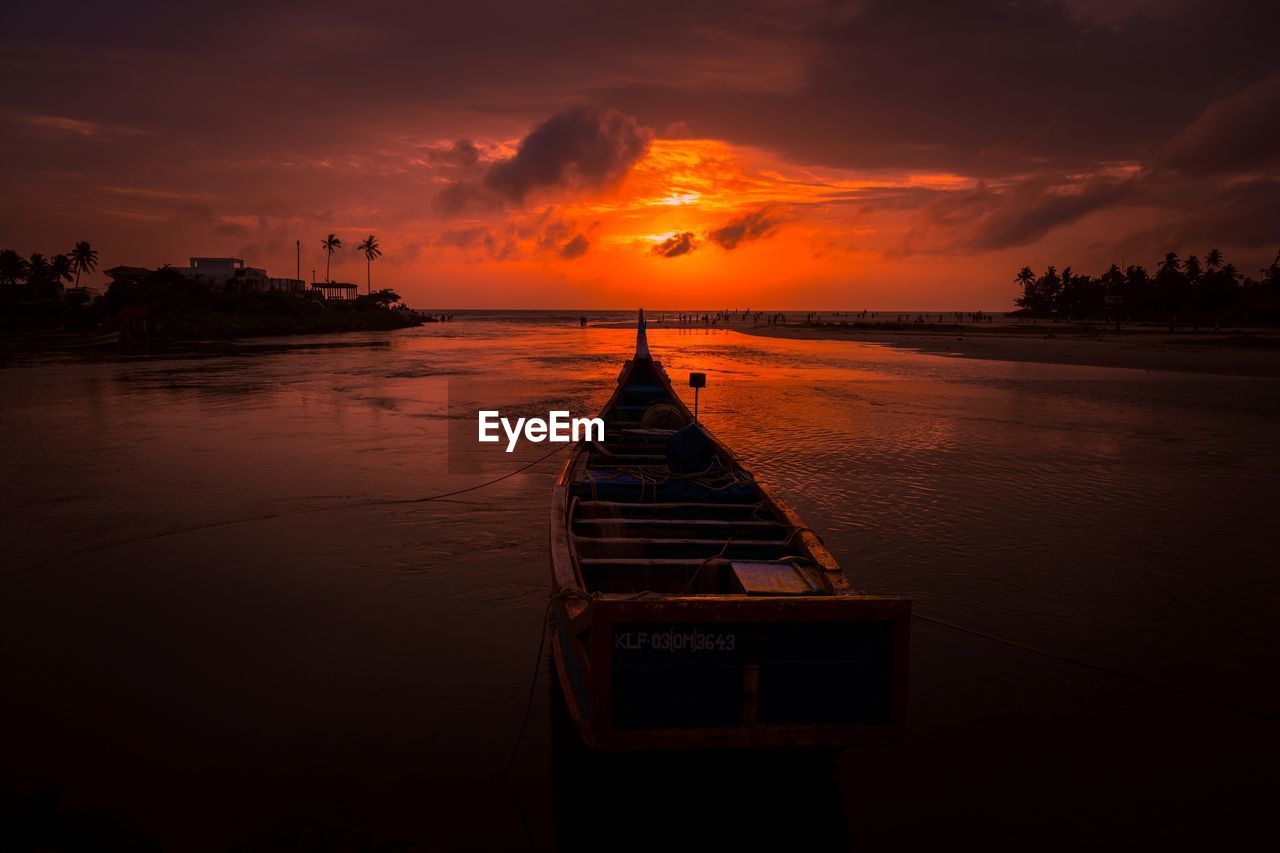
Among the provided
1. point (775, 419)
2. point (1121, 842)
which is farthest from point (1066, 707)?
point (775, 419)

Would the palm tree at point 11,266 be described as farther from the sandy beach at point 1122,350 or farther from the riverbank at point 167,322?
the sandy beach at point 1122,350

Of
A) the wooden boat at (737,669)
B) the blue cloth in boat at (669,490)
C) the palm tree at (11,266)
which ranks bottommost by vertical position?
the wooden boat at (737,669)

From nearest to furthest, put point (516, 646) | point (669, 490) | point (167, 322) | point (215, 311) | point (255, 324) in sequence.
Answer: point (516, 646) < point (669, 490) < point (167, 322) < point (255, 324) < point (215, 311)

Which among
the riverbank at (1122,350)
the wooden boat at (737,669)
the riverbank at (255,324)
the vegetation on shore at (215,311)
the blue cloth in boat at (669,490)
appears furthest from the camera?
the vegetation on shore at (215,311)

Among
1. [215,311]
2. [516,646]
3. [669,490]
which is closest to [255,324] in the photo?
[215,311]

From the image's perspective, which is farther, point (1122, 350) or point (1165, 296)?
point (1165, 296)

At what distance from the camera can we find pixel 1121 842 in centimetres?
461

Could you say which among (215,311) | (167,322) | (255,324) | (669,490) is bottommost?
(669,490)

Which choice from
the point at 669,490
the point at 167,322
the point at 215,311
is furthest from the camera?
the point at 215,311

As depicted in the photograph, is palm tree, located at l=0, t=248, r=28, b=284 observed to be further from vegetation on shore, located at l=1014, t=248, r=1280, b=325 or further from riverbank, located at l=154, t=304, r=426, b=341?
vegetation on shore, located at l=1014, t=248, r=1280, b=325

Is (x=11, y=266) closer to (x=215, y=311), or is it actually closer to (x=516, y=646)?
(x=215, y=311)

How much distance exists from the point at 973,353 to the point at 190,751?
51076 mm

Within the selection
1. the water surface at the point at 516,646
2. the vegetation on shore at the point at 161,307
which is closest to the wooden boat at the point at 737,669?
the water surface at the point at 516,646

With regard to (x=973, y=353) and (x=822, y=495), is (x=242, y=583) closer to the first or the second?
(x=822, y=495)
